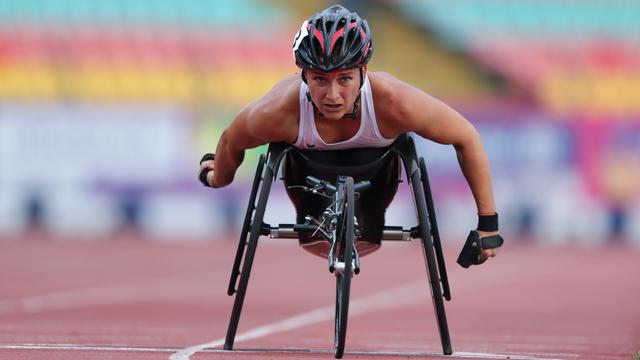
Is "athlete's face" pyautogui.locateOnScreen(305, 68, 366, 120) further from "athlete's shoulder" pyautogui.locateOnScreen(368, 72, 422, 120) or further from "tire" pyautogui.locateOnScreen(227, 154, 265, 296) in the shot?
"tire" pyautogui.locateOnScreen(227, 154, 265, 296)

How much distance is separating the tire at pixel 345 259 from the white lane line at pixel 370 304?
87 cm

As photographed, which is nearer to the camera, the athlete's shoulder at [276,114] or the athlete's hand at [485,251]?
the athlete's shoulder at [276,114]

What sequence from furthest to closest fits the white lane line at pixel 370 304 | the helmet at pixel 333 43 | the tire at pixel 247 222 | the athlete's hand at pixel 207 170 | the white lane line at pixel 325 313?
the white lane line at pixel 370 304 < the athlete's hand at pixel 207 170 < the white lane line at pixel 325 313 < the tire at pixel 247 222 < the helmet at pixel 333 43

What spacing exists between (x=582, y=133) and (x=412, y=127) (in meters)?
24.1

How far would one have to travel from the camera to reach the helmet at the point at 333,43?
24.7ft

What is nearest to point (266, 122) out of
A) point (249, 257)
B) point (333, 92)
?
point (333, 92)

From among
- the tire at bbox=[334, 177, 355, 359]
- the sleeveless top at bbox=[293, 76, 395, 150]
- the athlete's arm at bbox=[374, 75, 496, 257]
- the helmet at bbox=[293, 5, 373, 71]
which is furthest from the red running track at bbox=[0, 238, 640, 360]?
the helmet at bbox=[293, 5, 373, 71]

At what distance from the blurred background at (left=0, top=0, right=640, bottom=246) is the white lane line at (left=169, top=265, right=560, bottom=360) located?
7.72 m

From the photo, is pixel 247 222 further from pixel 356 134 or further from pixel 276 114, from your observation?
pixel 356 134

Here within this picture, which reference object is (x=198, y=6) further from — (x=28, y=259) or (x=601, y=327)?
(x=601, y=327)

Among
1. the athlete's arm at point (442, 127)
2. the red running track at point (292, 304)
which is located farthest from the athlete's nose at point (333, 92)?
the red running track at point (292, 304)

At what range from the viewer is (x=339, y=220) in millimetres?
7836

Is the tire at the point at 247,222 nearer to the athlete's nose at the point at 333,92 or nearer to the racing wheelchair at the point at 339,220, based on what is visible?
the racing wheelchair at the point at 339,220

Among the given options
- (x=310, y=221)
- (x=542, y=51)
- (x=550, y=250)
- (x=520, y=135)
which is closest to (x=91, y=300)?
(x=310, y=221)
